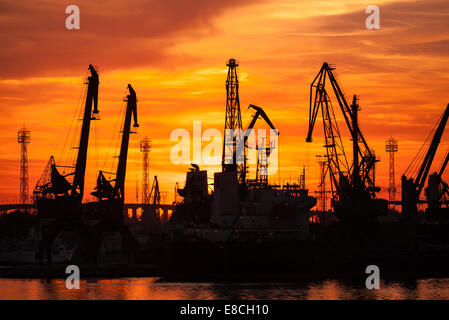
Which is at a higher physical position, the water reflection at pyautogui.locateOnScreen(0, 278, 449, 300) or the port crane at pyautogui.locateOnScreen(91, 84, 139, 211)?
the port crane at pyautogui.locateOnScreen(91, 84, 139, 211)

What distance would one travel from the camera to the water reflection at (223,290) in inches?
3580

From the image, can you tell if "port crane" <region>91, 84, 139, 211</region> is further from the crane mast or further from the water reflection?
the water reflection

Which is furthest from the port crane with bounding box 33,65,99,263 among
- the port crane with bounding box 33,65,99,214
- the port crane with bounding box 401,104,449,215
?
the port crane with bounding box 401,104,449,215

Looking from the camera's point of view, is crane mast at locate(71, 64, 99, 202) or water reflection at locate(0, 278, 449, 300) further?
crane mast at locate(71, 64, 99, 202)

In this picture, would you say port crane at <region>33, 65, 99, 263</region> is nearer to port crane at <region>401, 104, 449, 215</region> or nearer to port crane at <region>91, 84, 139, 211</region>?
port crane at <region>91, 84, 139, 211</region>

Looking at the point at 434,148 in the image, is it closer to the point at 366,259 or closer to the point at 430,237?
the point at 430,237

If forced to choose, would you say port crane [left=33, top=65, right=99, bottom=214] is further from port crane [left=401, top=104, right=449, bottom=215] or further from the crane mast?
port crane [left=401, top=104, right=449, bottom=215]

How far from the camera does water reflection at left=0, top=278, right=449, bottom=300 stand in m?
90.9

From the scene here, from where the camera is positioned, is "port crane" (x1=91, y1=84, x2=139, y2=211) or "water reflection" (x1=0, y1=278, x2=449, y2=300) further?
"port crane" (x1=91, y1=84, x2=139, y2=211)

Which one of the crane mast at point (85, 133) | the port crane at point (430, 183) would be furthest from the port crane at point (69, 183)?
the port crane at point (430, 183)

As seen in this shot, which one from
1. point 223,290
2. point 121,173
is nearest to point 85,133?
point 121,173

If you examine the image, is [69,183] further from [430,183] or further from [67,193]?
[430,183]

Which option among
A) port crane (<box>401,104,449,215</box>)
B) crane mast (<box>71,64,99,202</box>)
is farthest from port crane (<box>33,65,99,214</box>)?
port crane (<box>401,104,449,215</box>)

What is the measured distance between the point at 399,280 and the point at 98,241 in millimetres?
45615
